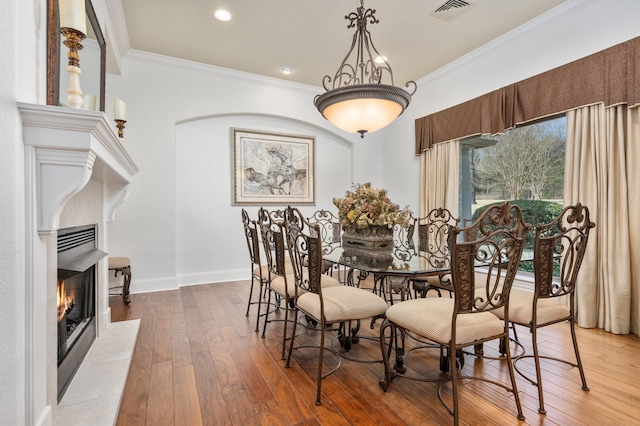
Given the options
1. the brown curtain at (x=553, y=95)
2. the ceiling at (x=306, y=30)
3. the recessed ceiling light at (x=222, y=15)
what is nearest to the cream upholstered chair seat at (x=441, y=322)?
the brown curtain at (x=553, y=95)

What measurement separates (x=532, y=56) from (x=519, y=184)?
139 centimetres

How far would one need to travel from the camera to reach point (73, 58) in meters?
1.42

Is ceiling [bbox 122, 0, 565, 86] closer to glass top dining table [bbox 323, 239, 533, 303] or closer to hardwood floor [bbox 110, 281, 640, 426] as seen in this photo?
glass top dining table [bbox 323, 239, 533, 303]

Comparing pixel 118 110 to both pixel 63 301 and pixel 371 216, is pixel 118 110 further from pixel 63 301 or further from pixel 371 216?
pixel 371 216

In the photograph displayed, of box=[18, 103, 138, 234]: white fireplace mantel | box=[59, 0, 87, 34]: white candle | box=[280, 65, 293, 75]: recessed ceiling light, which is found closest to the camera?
box=[18, 103, 138, 234]: white fireplace mantel

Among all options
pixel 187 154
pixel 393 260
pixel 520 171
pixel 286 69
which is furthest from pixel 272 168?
pixel 520 171

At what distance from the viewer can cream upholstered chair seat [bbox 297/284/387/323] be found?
1976mm

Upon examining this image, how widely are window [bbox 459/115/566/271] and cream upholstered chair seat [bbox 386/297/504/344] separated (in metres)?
2.14

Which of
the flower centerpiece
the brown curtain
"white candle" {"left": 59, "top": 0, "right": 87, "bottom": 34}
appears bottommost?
the flower centerpiece

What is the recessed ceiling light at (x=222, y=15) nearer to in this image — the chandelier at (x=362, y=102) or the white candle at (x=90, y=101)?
the chandelier at (x=362, y=102)

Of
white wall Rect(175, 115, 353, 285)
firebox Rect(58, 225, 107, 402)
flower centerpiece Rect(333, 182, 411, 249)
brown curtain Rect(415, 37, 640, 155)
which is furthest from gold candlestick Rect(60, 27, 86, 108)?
brown curtain Rect(415, 37, 640, 155)

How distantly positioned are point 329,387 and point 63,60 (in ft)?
7.57

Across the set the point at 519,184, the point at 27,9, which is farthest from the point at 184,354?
the point at 519,184

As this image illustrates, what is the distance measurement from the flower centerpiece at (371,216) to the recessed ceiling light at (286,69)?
253 centimetres
